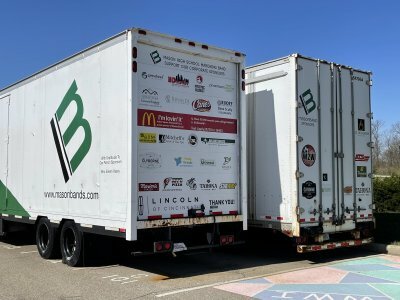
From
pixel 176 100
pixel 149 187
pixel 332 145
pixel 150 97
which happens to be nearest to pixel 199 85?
pixel 176 100

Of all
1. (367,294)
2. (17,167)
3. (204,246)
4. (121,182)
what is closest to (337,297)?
(367,294)

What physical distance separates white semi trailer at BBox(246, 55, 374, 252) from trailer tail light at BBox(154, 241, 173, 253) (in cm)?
242

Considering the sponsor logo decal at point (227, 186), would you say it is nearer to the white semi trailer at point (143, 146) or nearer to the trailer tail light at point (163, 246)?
the white semi trailer at point (143, 146)

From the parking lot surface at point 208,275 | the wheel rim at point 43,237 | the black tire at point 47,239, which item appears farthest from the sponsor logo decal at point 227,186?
the wheel rim at point 43,237

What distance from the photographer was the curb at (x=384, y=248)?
10367mm

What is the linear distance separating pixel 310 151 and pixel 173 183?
2.86 meters

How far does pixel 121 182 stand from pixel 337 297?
11.9 feet

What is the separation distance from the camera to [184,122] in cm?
855

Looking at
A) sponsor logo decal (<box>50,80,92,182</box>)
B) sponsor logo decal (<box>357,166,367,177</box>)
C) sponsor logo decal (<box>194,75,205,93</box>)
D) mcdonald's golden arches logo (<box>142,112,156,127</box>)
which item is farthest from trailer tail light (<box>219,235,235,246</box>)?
sponsor logo decal (<box>357,166,367,177</box>)

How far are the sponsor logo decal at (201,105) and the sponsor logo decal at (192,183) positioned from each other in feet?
4.02

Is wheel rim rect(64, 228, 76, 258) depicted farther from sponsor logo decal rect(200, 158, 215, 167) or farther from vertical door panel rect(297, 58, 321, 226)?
vertical door panel rect(297, 58, 321, 226)

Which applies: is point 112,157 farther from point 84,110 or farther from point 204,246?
point 204,246

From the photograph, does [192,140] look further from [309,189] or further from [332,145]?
[332,145]

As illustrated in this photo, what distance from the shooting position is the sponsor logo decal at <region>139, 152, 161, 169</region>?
26.1 ft
